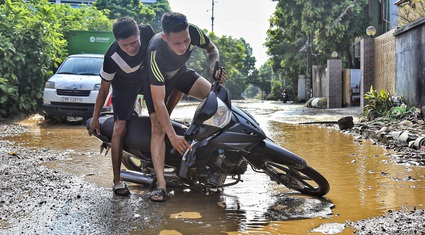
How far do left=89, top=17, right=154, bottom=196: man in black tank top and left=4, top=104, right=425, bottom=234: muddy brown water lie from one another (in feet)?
1.57

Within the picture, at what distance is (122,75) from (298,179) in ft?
5.92

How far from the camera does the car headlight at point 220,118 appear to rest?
3518mm

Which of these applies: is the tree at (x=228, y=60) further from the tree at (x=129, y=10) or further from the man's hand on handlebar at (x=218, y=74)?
the man's hand on handlebar at (x=218, y=74)

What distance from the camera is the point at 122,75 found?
168 inches

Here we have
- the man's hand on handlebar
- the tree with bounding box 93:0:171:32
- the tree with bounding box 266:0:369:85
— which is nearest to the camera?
the man's hand on handlebar

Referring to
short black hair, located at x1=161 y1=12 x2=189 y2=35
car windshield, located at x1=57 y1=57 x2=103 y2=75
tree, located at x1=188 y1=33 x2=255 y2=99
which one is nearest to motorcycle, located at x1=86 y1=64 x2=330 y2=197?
short black hair, located at x1=161 y1=12 x2=189 y2=35

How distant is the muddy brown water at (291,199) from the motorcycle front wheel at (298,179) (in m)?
0.08

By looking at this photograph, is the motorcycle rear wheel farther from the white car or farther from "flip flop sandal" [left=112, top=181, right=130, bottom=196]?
the white car

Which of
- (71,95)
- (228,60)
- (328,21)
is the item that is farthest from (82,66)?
(228,60)

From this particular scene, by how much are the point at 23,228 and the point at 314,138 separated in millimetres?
6514

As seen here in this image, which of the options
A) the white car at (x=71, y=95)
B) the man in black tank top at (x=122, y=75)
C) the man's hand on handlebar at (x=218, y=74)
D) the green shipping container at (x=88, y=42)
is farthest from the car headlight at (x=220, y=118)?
the green shipping container at (x=88, y=42)

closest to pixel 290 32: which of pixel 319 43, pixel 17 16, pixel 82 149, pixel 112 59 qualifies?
pixel 319 43

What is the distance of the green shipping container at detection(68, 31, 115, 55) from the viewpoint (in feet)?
51.4

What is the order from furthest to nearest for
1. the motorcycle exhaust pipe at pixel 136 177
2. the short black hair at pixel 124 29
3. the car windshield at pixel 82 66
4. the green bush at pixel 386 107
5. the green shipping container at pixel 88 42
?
the green shipping container at pixel 88 42 < the car windshield at pixel 82 66 < the green bush at pixel 386 107 < the motorcycle exhaust pipe at pixel 136 177 < the short black hair at pixel 124 29
